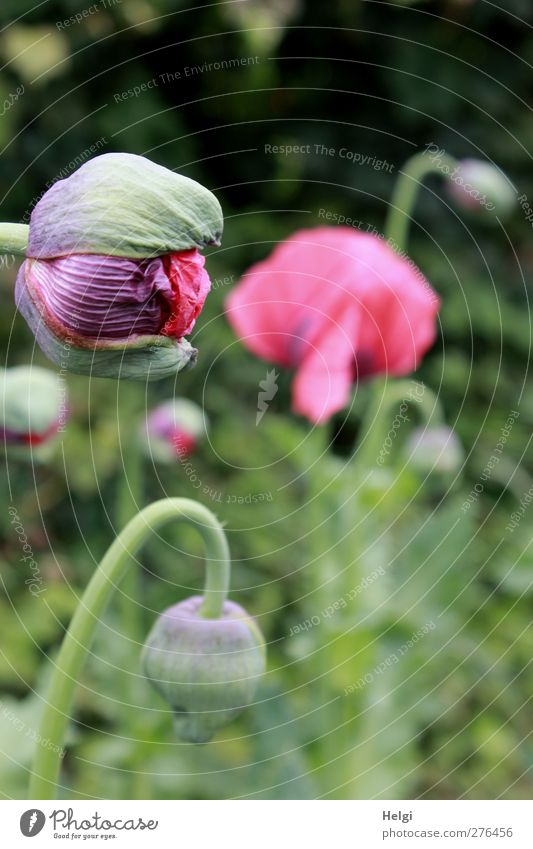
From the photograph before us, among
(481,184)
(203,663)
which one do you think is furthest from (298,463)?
(203,663)

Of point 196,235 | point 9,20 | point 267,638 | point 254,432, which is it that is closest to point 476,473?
point 254,432

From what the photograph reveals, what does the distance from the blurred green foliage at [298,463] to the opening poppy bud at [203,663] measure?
19 cm

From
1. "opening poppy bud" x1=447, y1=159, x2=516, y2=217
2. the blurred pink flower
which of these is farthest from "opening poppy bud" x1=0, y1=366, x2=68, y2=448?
"opening poppy bud" x1=447, y1=159, x2=516, y2=217

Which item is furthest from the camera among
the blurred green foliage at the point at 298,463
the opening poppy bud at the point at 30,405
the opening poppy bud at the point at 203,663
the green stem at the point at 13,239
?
the blurred green foliage at the point at 298,463

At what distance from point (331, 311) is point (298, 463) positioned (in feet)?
0.58

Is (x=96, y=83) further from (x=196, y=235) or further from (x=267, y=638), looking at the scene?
(x=196, y=235)

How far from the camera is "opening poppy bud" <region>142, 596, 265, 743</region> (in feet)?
1.42

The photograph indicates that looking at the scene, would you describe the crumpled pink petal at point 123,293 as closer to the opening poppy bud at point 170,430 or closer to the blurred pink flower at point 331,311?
the blurred pink flower at point 331,311

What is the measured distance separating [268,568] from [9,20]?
0.68 m

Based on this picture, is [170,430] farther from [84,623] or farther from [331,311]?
[84,623]

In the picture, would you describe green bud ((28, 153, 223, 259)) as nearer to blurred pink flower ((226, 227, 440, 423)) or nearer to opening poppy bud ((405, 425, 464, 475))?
blurred pink flower ((226, 227, 440, 423))

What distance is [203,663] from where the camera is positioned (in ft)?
1.44

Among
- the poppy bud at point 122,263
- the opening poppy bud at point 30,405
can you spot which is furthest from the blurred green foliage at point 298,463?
the poppy bud at point 122,263

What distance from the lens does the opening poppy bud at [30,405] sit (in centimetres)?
63
